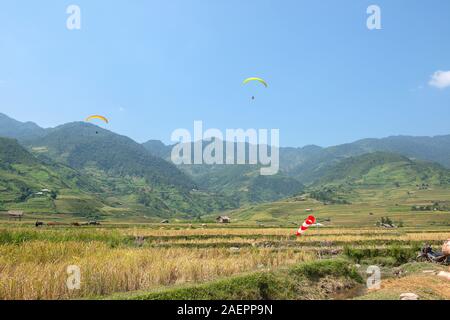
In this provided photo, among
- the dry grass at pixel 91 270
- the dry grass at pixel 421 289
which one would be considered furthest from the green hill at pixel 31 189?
the dry grass at pixel 421 289

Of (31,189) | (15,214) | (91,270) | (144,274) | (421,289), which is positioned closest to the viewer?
(91,270)

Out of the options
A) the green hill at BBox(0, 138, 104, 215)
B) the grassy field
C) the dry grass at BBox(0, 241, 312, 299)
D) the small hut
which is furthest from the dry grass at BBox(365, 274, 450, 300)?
the green hill at BBox(0, 138, 104, 215)

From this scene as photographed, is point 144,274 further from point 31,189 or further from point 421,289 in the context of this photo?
point 31,189

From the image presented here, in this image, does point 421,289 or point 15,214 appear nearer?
point 421,289

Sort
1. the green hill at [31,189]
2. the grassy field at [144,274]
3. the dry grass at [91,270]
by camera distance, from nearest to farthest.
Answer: the dry grass at [91,270] < the grassy field at [144,274] < the green hill at [31,189]

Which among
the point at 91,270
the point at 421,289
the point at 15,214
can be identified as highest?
the point at 91,270

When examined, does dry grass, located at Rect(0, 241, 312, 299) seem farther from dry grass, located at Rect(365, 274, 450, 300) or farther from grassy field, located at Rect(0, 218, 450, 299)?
dry grass, located at Rect(365, 274, 450, 300)

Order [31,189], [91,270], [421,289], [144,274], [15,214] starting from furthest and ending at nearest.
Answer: [31,189]
[15,214]
[421,289]
[144,274]
[91,270]

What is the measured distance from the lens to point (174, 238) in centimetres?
3806

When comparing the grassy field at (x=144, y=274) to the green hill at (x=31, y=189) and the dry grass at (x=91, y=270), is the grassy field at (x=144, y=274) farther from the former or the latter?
the green hill at (x=31, y=189)

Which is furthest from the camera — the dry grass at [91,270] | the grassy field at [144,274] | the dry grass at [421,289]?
the dry grass at [421,289]

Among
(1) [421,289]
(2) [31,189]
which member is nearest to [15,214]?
(2) [31,189]

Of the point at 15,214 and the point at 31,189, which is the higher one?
the point at 31,189
